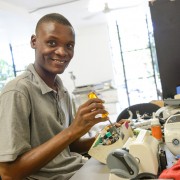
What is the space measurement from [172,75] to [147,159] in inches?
36.0

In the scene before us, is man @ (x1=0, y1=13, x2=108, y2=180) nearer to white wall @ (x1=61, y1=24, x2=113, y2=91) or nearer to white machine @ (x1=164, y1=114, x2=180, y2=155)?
white machine @ (x1=164, y1=114, x2=180, y2=155)

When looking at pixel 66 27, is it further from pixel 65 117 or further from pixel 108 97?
pixel 108 97

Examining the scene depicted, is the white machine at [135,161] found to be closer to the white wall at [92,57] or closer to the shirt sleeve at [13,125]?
the shirt sleeve at [13,125]

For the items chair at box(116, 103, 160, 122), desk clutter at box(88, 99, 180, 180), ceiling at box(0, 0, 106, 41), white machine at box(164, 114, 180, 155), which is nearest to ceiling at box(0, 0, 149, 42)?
ceiling at box(0, 0, 106, 41)

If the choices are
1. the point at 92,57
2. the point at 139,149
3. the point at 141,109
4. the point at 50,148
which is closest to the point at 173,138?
the point at 139,149

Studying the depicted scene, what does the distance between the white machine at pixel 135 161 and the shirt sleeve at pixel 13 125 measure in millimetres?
390

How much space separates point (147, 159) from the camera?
77 cm

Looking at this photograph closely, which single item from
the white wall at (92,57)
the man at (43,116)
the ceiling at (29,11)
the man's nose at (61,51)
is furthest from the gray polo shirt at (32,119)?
the white wall at (92,57)

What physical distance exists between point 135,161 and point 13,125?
51 centimetres

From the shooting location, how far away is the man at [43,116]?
95cm

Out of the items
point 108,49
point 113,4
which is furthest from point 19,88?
point 108,49

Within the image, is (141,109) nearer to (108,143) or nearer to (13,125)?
(108,143)

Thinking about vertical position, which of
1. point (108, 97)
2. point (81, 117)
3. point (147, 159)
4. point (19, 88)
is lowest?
point (108, 97)

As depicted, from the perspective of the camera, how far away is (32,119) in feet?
3.52
